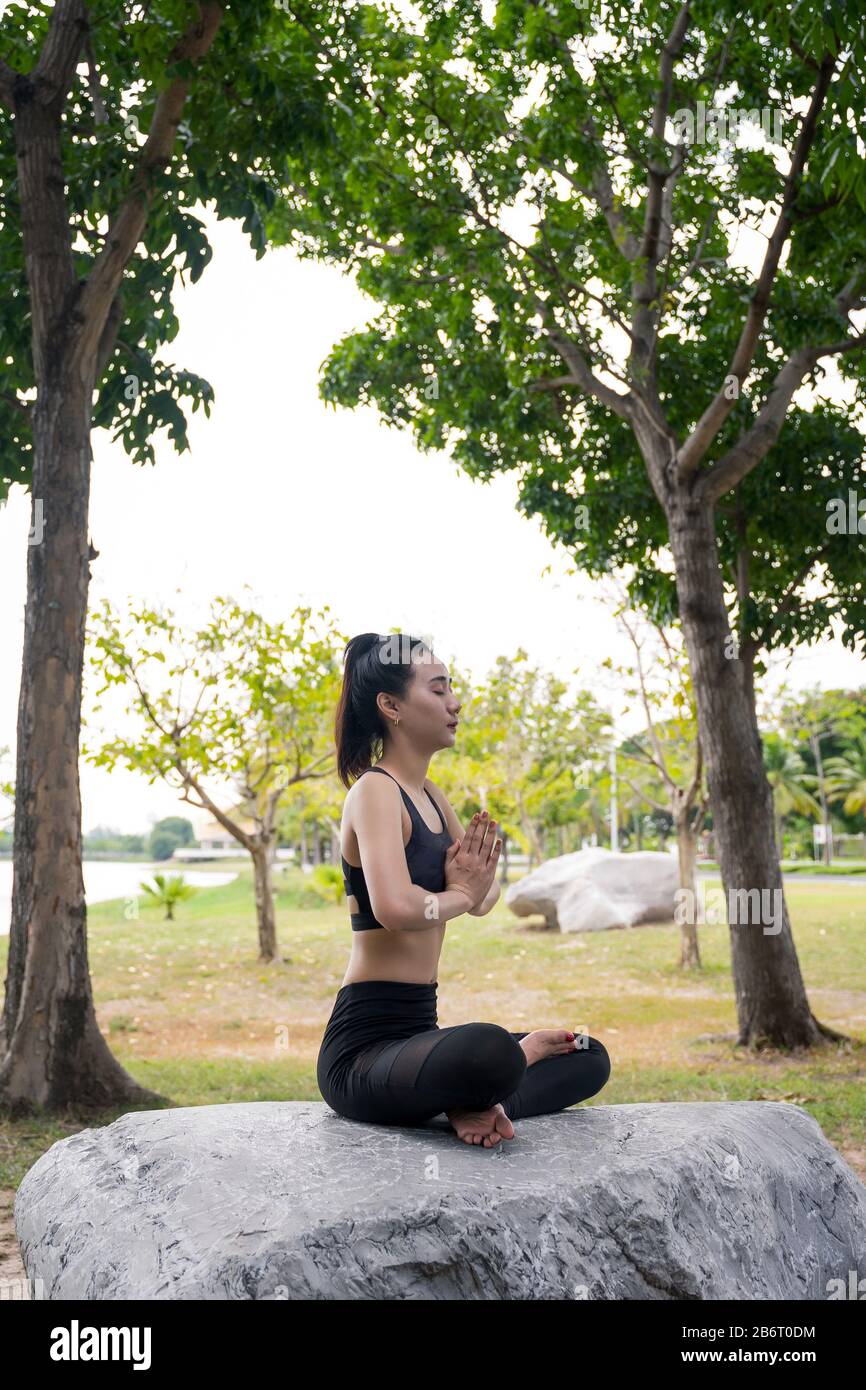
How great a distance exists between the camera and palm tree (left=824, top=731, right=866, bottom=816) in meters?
51.0

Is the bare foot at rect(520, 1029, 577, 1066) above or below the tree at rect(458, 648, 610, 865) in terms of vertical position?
below

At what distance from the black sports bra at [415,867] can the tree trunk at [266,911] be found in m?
12.4

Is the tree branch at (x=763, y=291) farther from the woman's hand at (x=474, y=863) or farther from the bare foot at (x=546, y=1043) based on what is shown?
the bare foot at (x=546, y=1043)

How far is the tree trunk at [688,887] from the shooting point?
14.9 m

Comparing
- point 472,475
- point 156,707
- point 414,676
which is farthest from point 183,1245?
point 156,707

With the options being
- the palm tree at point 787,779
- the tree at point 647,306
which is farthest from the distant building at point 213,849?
the tree at point 647,306

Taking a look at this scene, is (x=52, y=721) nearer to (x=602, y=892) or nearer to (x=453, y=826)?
(x=453, y=826)

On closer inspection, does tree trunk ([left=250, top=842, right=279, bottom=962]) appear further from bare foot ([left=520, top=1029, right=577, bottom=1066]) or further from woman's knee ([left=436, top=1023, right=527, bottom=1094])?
woman's knee ([left=436, top=1023, right=527, bottom=1094])

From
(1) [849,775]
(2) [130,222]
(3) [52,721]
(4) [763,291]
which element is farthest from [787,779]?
(3) [52,721]

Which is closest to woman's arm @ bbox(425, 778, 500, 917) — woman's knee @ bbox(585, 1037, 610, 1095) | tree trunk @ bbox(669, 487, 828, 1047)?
woman's knee @ bbox(585, 1037, 610, 1095)

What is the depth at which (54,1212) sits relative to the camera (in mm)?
3230

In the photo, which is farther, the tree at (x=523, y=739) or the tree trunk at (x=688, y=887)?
the tree at (x=523, y=739)

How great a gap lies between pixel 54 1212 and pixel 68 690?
393cm

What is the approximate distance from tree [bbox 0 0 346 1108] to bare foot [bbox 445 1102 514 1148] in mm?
3924
